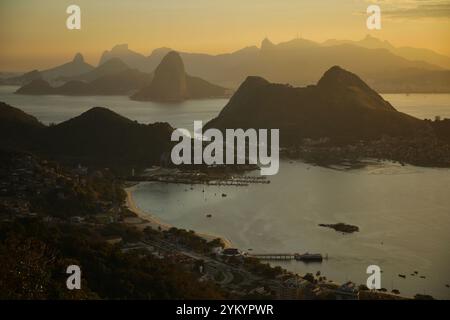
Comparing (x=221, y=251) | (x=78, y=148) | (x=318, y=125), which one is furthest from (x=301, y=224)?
(x=318, y=125)

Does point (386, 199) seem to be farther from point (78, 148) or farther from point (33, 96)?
point (33, 96)

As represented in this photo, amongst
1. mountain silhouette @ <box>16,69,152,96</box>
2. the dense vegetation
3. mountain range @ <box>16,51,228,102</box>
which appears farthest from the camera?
mountain range @ <box>16,51,228,102</box>

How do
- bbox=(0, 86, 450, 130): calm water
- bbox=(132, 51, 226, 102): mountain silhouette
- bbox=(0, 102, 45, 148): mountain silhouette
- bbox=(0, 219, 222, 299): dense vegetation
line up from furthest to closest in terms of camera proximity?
1. bbox=(132, 51, 226, 102): mountain silhouette
2. bbox=(0, 86, 450, 130): calm water
3. bbox=(0, 102, 45, 148): mountain silhouette
4. bbox=(0, 219, 222, 299): dense vegetation

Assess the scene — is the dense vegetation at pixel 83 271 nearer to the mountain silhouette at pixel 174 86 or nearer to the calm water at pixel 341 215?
the calm water at pixel 341 215

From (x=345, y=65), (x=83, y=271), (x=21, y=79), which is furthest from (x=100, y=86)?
(x=83, y=271)

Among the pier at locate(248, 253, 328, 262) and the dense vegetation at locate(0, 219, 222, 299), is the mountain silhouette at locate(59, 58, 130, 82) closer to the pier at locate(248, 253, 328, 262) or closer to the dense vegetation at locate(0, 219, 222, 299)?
the pier at locate(248, 253, 328, 262)

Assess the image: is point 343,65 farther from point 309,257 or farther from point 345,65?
point 309,257

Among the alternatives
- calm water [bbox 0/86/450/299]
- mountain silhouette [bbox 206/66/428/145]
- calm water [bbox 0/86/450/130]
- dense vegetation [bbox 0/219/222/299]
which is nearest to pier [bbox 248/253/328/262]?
calm water [bbox 0/86/450/299]
